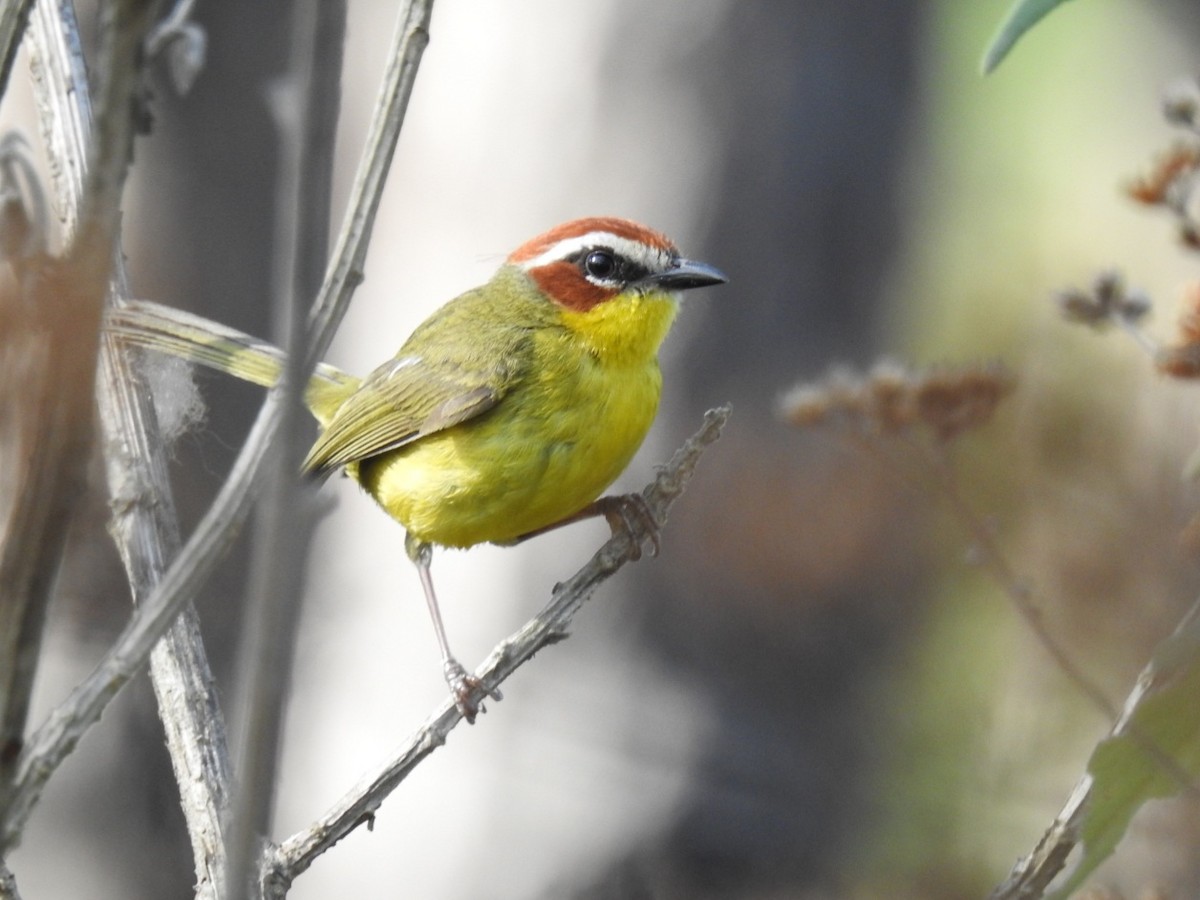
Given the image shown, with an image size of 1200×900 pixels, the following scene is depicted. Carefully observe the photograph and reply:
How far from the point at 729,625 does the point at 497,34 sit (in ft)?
7.56

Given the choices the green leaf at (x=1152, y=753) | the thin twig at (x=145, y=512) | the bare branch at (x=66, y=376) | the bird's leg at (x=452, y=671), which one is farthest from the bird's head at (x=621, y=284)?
the bare branch at (x=66, y=376)

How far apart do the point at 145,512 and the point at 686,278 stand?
1.45 meters

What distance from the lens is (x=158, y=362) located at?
9.64 feet

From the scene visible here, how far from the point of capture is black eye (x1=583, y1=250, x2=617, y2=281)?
3146 mm

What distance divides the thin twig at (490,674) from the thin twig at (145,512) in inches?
3.9

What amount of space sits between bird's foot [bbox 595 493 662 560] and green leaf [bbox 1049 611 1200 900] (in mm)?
1114

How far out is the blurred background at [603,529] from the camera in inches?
186

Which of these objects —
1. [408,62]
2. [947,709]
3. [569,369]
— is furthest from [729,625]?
[408,62]

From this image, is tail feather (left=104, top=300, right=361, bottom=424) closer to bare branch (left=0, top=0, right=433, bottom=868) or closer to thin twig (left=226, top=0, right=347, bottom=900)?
bare branch (left=0, top=0, right=433, bottom=868)

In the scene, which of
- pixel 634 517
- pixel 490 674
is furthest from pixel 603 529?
pixel 490 674

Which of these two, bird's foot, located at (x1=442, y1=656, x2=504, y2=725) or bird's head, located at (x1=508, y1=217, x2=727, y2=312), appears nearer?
bird's foot, located at (x1=442, y1=656, x2=504, y2=725)

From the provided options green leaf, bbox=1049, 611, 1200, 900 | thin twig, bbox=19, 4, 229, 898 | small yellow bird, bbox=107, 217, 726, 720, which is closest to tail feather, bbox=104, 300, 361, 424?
small yellow bird, bbox=107, 217, 726, 720

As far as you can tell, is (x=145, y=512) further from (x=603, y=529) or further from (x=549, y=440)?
(x=603, y=529)

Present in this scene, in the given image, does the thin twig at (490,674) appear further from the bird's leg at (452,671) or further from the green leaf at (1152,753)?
the green leaf at (1152,753)
